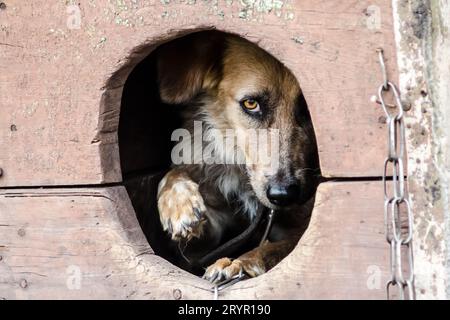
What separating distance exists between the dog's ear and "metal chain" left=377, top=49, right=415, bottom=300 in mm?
1099

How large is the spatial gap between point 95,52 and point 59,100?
225mm

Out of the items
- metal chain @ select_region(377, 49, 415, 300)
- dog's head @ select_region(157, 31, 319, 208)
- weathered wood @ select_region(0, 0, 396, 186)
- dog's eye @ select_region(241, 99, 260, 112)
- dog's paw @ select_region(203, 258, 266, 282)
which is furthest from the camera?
dog's eye @ select_region(241, 99, 260, 112)

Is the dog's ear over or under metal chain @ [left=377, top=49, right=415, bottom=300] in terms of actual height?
over

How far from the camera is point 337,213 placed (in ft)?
7.12

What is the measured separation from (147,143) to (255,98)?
569 mm

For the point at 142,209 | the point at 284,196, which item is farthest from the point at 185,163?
the point at 284,196

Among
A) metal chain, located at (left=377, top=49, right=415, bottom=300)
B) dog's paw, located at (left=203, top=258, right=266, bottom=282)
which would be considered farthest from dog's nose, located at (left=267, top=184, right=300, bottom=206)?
metal chain, located at (left=377, top=49, right=415, bottom=300)

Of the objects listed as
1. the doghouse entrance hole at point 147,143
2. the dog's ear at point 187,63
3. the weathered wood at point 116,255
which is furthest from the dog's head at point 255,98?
the weathered wood at point 116,255

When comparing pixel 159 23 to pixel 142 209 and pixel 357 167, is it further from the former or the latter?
pixel 142 209

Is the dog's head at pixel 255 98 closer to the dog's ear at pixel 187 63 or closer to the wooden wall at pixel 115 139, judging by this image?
the dog's ear at pixel 187 63

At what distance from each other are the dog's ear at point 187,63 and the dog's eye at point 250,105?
0.68 ft

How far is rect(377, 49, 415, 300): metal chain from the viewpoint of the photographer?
184 cm

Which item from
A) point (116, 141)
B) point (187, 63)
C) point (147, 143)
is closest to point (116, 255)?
point (116, 141)

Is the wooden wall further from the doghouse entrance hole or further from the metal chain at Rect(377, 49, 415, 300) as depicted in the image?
the doghouse entrance hole
